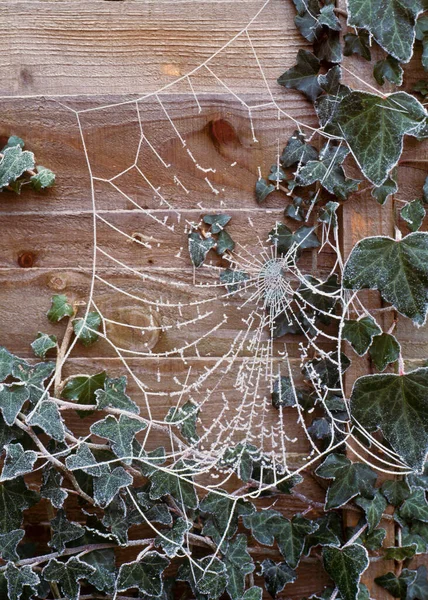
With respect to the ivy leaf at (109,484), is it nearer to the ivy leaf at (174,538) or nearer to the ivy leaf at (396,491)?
the ivy leaf at (174,538)

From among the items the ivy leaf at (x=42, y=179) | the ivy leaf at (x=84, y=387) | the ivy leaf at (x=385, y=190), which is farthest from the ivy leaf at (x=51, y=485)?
the ivy leaf at (x=385, y=190)

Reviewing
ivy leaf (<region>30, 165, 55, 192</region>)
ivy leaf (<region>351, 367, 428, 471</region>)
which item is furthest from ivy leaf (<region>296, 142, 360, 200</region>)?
ivy leaf (<region>30, 165, 55, 192</region>)

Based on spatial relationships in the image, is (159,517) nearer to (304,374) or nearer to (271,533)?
(271,533)

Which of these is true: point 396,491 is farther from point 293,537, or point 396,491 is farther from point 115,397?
point 115,397

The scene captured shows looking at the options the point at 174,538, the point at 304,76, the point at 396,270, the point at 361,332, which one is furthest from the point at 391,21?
the point at 174,538

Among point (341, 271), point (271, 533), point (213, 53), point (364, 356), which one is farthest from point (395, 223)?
point (271, 533)

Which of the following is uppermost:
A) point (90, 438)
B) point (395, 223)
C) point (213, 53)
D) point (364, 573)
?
point (213, 53)

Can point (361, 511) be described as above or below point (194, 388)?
below
